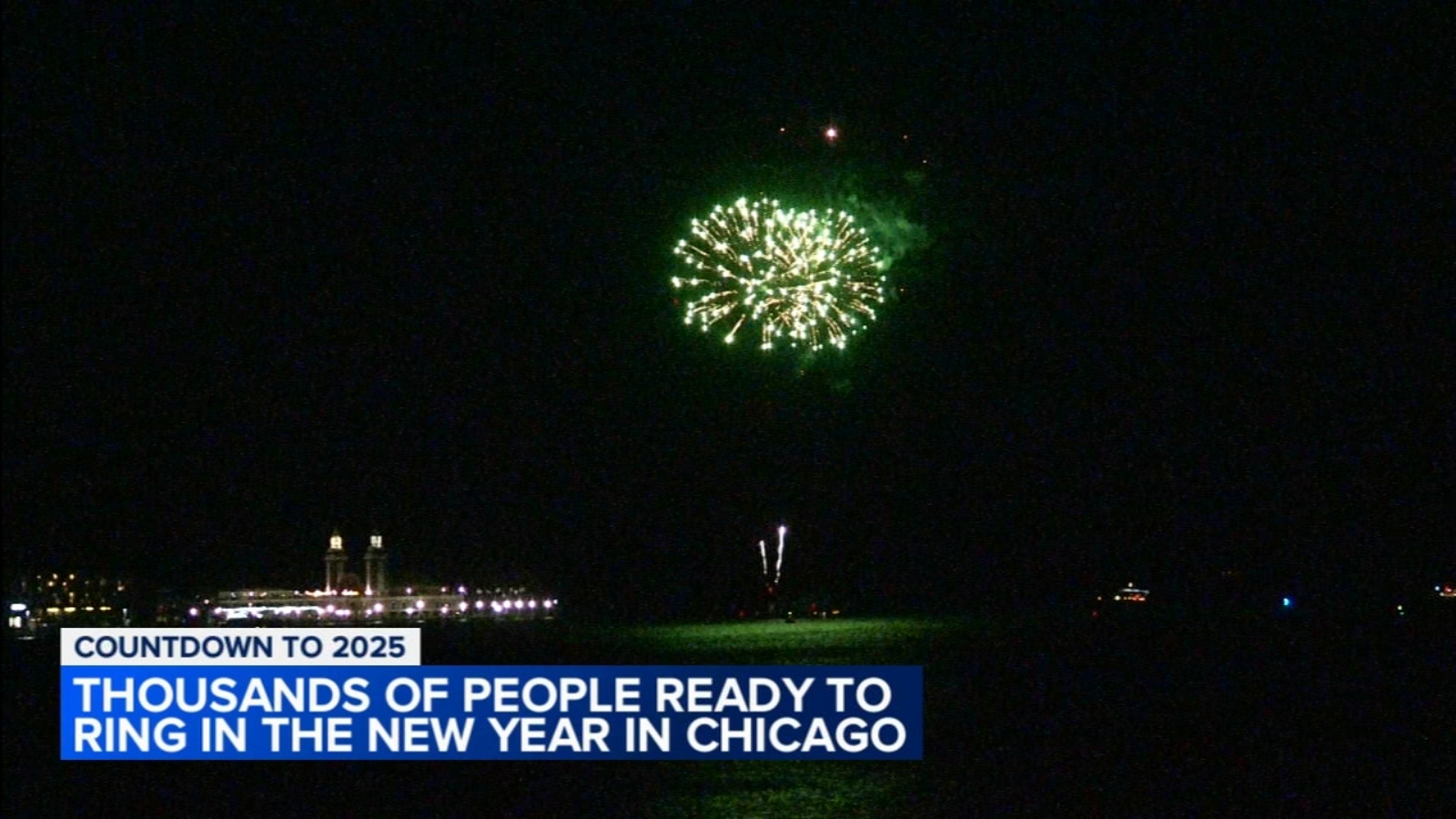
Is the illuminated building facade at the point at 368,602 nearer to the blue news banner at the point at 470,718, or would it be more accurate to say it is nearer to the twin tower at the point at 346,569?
the twin tower at the point at 346,569

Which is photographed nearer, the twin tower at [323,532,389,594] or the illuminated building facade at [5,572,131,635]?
the illuminated building facade at [5,572,131,635]

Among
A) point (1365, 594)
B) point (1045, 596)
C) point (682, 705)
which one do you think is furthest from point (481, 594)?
point (682, 705)

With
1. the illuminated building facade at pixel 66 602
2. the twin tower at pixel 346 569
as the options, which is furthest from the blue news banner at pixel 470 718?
the twin tower at pixel 346 569

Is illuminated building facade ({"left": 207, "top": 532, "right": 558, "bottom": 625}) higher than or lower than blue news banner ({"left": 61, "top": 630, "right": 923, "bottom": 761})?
lower

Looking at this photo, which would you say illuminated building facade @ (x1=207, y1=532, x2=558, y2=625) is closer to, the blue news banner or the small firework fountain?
the small firework fountain

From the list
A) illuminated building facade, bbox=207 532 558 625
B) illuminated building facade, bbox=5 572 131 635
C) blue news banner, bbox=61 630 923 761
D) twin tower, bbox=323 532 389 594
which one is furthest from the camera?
twin tower, bbox=323 532 389 594

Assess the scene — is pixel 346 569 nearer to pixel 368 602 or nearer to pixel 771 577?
pixel 368 602

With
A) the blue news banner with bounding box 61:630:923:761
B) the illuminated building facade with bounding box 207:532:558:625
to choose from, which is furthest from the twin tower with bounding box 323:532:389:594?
the blue news banner with bounding box 61:630:923:761

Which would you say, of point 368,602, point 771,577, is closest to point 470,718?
point 771,577
